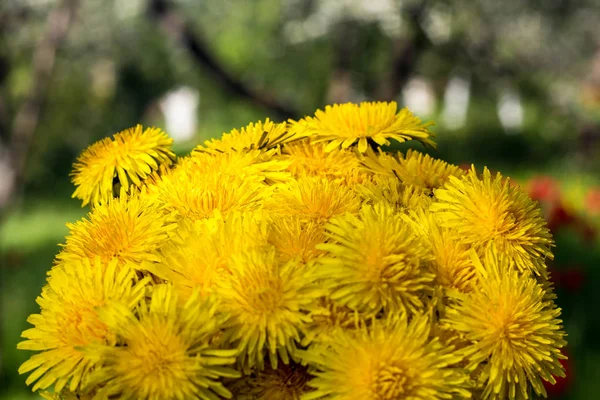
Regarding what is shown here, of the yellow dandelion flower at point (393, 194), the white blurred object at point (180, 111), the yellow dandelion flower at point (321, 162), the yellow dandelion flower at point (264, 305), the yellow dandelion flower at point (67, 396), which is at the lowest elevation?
the yellow dandelion flower at point (67, 396)

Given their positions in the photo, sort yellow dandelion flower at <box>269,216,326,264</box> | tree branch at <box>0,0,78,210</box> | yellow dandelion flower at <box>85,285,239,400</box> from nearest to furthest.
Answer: yellow dandelion flower at <box>85,285,239,400</box> → yellow dandelion flower at <box>269,216,326,264</box> → tree branch at <box>0,0,78,210</box>

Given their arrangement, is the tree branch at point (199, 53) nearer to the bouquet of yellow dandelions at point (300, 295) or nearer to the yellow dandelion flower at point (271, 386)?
the bouquet of yellow dandelions at point (300, 295)

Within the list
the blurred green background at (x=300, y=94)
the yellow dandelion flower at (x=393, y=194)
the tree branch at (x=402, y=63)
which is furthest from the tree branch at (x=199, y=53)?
the yellow dandelion flower at (x=393, y=194)

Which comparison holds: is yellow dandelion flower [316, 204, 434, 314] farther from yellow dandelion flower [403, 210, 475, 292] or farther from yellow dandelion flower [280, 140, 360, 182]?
yellow dandelion flower [280, 140, 360, 182]

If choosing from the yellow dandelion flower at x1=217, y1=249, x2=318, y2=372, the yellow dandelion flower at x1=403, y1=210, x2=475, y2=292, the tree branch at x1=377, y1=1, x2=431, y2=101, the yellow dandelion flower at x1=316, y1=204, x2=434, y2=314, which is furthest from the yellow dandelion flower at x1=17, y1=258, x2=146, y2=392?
the tree branch at x1=377, y1=1, x2=431, y2=101

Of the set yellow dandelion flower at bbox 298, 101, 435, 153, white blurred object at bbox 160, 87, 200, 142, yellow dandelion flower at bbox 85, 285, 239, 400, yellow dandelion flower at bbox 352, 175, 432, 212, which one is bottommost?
yellow dandelion flower at bbox 85, 285, 239, 400
